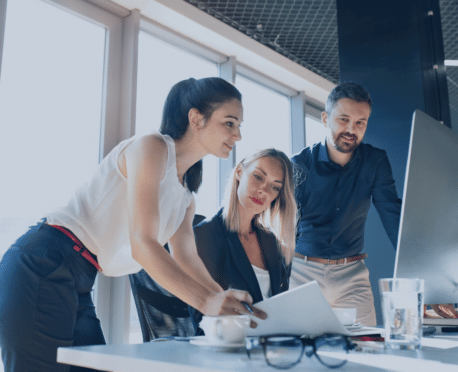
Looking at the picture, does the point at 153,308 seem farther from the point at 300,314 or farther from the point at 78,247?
the point at 300,314

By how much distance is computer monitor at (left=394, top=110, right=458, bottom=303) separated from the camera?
93 centimetres

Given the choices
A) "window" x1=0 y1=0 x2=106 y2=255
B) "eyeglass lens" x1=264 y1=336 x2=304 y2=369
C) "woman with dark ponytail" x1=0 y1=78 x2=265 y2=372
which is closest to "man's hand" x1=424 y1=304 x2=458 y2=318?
"woman with dark ponytail" x1=0 y1=78 x2=265 y2=372

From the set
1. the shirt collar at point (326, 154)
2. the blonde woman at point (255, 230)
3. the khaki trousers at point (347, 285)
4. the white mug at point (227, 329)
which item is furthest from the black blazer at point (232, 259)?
the white mug at point (227, 329)

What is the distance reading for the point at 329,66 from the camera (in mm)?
4305

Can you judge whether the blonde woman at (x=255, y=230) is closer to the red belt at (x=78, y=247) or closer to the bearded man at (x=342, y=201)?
the bearded man at (x=342, y=201)

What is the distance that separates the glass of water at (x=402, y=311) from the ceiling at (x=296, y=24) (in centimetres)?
288

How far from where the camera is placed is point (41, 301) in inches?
39.9

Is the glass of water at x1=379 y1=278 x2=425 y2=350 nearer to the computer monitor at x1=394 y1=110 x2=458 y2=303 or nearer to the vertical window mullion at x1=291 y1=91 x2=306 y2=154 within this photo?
the computer monitor at x1=394 y1=110 x2=458 y2=303

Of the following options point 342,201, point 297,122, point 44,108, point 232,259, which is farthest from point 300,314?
point 297,122

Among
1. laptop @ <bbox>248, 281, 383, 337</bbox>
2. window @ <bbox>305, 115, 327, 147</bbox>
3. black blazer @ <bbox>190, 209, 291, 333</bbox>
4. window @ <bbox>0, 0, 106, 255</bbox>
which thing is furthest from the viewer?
window @ <bbox>305, 115, 327, 147</bbox>

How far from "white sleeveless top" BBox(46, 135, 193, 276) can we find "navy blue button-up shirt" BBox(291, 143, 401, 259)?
97cm

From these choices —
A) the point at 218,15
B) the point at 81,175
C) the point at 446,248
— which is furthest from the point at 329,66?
the point at 446,248

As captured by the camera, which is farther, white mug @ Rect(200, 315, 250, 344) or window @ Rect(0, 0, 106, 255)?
window @ Rect(0, 0, 106, 255)

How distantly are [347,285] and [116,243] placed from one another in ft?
3.67
